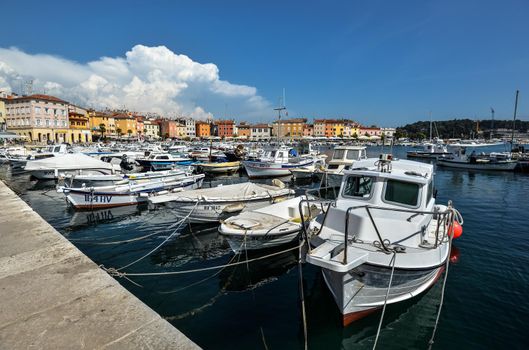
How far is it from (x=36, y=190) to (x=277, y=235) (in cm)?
2339

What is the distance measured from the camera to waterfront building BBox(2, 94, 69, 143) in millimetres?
76938

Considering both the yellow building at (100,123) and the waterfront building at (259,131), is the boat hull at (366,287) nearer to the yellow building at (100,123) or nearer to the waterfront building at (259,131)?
the yellow building at (100,123)

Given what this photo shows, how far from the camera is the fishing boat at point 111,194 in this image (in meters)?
15.9

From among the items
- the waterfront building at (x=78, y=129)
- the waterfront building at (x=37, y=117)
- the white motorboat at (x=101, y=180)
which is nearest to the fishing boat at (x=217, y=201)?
the white motorboat at (x=101, y=180)

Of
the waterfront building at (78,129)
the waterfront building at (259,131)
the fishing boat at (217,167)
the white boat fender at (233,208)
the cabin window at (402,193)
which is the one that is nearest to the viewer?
the cabin window at (402,193)

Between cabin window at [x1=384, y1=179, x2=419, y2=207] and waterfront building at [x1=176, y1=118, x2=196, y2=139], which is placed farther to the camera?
waterfront building at [x1=176, y1=118, x2=196, y2=139]

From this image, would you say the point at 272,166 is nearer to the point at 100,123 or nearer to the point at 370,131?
the point at 100,123

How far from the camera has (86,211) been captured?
1622cm

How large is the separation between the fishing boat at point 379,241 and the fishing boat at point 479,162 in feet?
116

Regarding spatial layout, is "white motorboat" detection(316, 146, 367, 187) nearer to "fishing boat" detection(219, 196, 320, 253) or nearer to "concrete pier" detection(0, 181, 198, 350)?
"fishing boat" detection(219, 196, 320, 253)

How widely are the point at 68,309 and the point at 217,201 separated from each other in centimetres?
809

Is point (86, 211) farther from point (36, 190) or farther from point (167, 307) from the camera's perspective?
point (167, 307)

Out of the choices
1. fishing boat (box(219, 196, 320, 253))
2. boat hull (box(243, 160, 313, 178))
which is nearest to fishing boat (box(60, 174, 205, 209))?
fishing boat (box(219, 196, 320, 253))

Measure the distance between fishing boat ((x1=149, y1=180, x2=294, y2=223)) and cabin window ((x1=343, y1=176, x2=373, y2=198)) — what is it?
5.27 metres
